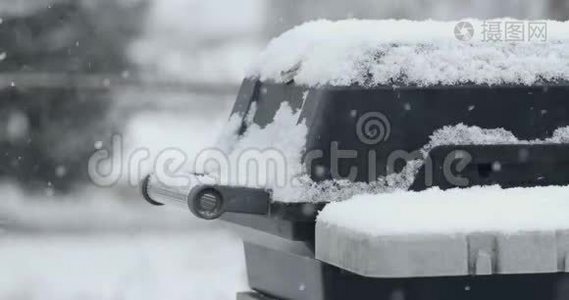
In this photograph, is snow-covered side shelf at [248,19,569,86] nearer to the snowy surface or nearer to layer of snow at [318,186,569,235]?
layer of snow at [318,186,569,235]

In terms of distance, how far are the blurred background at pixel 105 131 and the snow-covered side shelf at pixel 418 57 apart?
385 centimetres

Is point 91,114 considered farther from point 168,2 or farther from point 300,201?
point 300,201

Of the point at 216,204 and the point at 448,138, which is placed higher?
the point at 448,138

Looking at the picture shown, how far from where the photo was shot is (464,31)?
2.52 meters

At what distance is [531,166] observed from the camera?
2359mm

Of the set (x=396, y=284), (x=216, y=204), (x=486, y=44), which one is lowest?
(x=396, y=284)

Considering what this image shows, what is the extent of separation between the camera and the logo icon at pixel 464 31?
8.02 feet

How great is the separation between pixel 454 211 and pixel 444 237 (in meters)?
0.12

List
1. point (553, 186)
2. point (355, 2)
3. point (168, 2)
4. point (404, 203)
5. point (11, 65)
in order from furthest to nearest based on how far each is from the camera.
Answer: point (355, 2)
point (168, 2)
point (11, 65)
point (553, 186)
point (404, 203)

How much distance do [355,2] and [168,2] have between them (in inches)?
62.2

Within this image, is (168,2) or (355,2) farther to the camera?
(355,2)

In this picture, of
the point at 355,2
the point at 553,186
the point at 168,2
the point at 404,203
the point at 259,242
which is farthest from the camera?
the point at 355,2

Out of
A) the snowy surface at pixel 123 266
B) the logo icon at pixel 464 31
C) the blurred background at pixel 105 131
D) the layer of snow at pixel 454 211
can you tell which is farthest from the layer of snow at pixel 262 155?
the blurred background at pixel 105 131

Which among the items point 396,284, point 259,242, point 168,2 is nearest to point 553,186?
point 396,284
